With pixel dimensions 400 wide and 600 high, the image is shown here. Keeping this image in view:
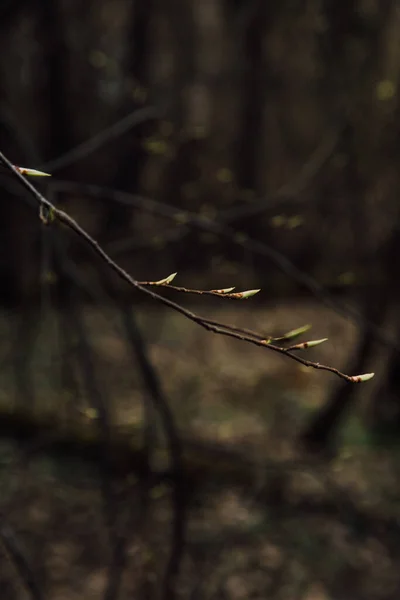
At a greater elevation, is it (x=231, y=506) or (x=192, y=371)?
(x=192, y=371)

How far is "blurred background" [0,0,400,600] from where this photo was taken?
281cm

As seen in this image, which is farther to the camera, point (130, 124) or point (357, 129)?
point (357, 129)

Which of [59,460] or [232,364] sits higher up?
[232,364]

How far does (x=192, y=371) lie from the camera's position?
7.03 m

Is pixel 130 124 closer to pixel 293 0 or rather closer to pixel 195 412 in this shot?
pixel 195 412

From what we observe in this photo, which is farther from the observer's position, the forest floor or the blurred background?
the forest floor

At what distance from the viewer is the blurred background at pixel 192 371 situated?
2814 mm

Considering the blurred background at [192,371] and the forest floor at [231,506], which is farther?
the forest floor at [231,506]

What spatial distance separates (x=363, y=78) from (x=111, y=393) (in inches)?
145

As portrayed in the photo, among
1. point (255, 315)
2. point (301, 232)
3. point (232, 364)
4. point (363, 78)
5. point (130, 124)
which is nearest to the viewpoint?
point (130, 124)

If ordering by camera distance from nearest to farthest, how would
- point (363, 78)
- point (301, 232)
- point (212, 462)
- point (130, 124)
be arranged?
1. point (130, 124)
2. point (363, 78)
3. point (212, 462)
4. point (301, 232)

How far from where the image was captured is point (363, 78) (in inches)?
179

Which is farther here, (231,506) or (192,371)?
(192,371)

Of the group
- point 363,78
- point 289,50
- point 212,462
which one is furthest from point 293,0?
point 289,50
